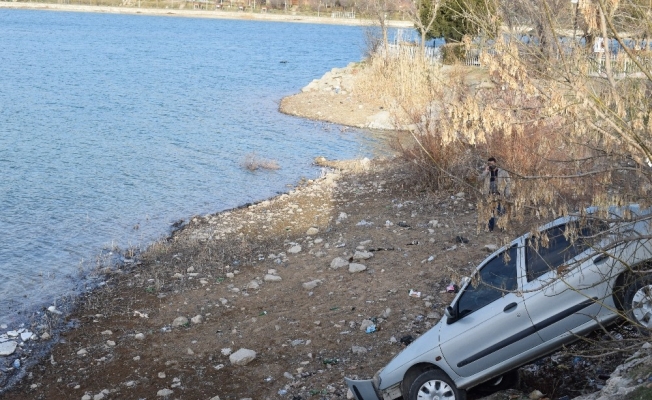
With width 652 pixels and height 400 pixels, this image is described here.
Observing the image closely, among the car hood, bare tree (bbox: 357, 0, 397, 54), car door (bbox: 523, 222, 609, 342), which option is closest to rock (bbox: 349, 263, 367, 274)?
the car hood

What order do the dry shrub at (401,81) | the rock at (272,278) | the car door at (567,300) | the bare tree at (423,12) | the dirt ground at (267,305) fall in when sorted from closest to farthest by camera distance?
the car door at (567,300)
the dirt ground at (267,305)
the rock at (272,278)
the dry shrub at (401,81)
the bare tree at (423,12)

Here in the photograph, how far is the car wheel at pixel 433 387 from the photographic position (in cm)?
772

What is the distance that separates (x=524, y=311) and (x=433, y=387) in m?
1.18

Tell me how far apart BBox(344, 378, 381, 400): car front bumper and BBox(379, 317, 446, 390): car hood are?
111 millimetres

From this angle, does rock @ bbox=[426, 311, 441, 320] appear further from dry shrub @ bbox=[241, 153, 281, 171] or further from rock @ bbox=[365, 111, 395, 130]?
rock @ bbox=[365, 111, 395, 130]

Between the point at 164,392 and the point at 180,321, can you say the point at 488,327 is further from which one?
the point at 180,321

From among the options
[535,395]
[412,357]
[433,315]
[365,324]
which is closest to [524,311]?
[535,395]

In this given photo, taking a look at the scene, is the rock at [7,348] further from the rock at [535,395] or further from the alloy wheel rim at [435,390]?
the rock at [535,395]

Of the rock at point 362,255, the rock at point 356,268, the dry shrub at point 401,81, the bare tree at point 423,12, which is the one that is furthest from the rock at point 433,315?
the bare tree at point 423,12

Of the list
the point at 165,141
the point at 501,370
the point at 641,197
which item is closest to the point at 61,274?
the point at 501,370

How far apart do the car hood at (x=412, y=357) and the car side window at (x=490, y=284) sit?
36 centimetres

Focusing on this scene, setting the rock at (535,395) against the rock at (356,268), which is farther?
the rock at (356,268)

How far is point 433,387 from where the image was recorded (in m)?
7.72

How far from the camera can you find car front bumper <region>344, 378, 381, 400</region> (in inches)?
321
